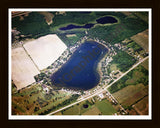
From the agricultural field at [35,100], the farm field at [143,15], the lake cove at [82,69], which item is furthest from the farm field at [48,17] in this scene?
the farm field at [143,15]

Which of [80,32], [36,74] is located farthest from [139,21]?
[36,74]

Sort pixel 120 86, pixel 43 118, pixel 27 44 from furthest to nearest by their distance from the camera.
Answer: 1. pixel 27 44
2. pixel 120 86
3. pixel 43 118

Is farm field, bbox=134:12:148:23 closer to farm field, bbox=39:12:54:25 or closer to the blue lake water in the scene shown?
the blue lake water

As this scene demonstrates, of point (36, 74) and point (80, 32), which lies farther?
point (80, 32)

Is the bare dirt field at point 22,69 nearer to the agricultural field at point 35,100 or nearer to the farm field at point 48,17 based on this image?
the agricultural field at point 35,100

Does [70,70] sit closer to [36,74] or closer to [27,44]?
[36,74]
